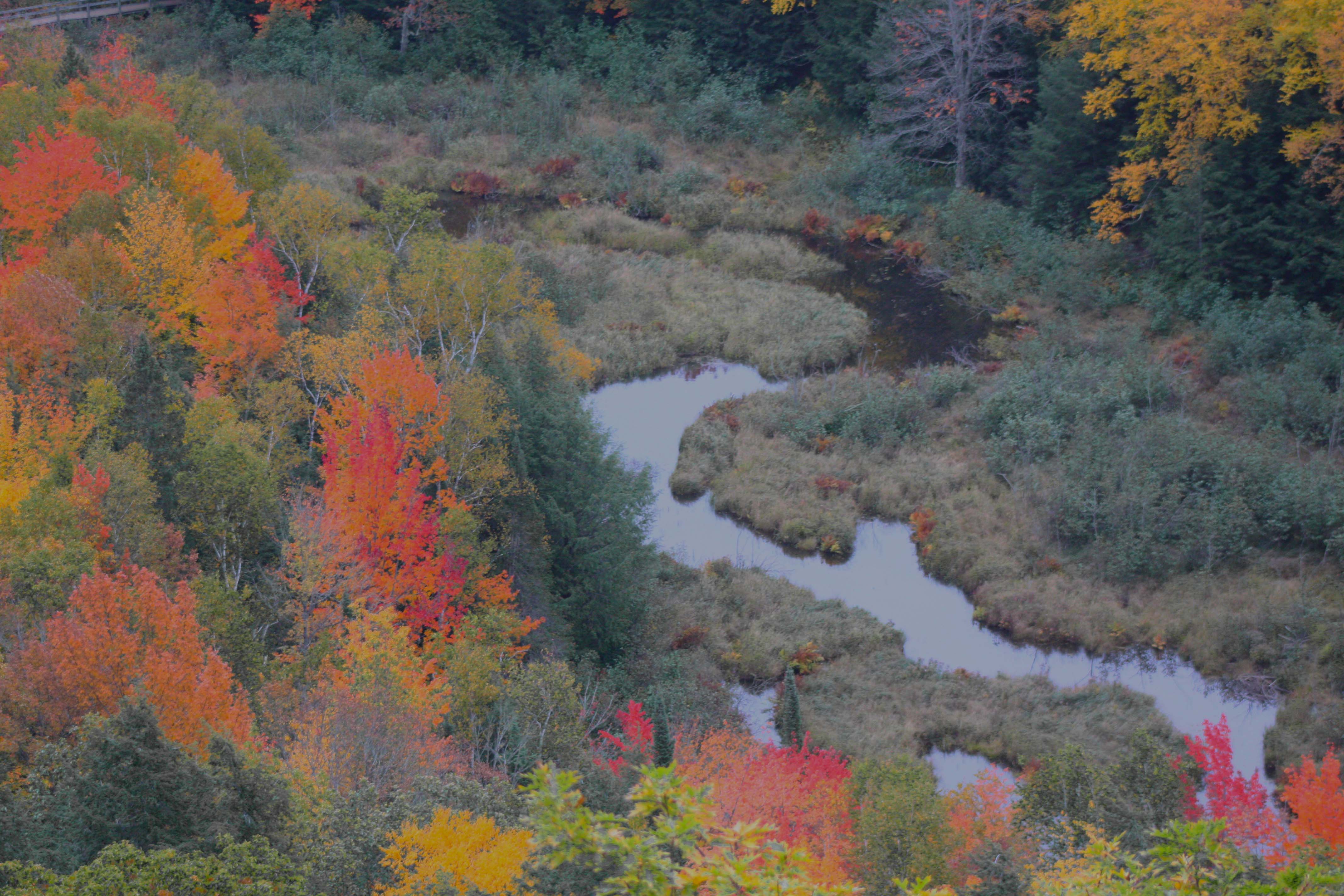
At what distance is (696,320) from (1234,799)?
35.8 m

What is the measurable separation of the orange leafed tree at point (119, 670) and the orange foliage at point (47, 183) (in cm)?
2206

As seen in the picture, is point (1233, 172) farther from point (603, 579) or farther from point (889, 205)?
point (603, 579)

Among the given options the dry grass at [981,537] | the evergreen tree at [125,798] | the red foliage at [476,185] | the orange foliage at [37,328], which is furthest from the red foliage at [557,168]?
the evergreen tree at [125,798]

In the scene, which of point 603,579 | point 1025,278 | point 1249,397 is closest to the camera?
point 603,579

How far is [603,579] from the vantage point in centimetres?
3578

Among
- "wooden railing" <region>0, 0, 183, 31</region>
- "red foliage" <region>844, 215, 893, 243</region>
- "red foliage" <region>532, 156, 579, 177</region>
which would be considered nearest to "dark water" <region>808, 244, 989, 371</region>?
"red foliage" <region>844, 215, 893, 243</region>

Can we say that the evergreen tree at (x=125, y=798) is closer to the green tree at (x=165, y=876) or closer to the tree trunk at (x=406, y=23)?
the green tree at (x=165, y=876)

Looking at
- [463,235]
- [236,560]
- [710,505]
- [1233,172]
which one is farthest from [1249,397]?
[463,235]

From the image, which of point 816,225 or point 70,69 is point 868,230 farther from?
point 70,69

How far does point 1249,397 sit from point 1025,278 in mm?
14996

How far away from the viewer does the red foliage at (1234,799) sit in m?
24.6

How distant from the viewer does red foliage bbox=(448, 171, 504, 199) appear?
71.2 m

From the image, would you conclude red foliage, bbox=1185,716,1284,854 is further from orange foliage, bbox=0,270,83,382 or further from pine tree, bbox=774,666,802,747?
orange foliage, bbox=0,270,83,382

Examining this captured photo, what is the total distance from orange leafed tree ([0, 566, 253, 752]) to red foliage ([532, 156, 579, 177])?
50.5 metres
